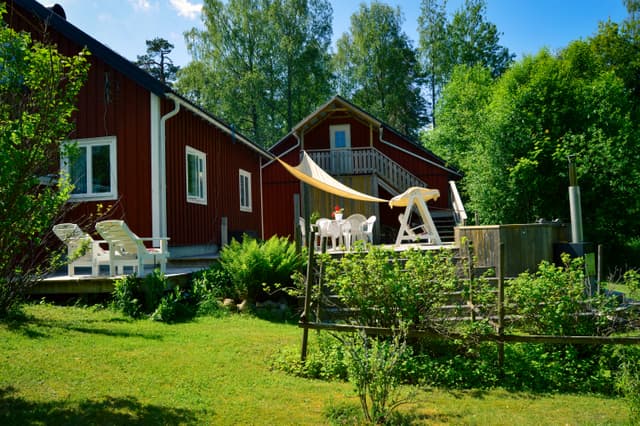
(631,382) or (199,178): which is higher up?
(199,178)

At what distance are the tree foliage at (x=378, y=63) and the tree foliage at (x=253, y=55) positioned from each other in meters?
2.45

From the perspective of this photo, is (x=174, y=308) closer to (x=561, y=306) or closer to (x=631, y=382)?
(x=561, y=306)

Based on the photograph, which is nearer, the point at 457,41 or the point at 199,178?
the point at 199,178

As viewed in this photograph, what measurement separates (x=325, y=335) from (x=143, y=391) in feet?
7.24

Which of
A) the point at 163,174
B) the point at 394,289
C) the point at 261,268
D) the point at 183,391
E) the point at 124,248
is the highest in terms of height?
the point at 163,174

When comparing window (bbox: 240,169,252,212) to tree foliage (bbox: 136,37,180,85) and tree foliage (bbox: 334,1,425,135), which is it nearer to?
tree foliage (bbox: 334,1,425,135)

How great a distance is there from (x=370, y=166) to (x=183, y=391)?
48.1ft

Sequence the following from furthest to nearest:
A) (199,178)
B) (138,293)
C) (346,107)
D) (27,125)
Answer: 1. (346,107)
2. (199,178)
3. (138,293)
4. (27,125)

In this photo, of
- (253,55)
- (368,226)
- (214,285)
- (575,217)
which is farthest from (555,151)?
(253,55)

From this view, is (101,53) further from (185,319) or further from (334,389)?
(334,389)

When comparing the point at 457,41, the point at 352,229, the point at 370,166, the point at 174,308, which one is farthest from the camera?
the point at 457,41

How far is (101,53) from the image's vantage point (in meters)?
9.81

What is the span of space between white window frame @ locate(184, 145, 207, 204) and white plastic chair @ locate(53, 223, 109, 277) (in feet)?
11.5

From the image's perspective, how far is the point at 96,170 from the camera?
10070 mm
